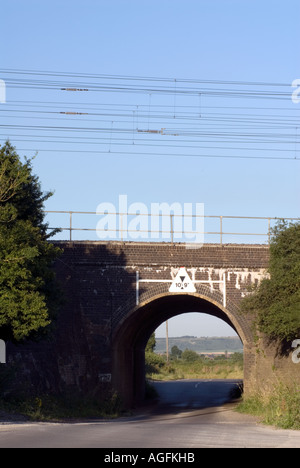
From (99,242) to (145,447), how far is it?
59.2ft

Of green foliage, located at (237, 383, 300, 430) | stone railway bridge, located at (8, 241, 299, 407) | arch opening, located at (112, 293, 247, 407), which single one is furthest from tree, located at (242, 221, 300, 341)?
green foliage, located at (237, 383, 300, 430)

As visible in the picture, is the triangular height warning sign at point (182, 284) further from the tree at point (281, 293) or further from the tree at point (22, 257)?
the tree at point (22, 257)

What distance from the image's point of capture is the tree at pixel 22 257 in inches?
782

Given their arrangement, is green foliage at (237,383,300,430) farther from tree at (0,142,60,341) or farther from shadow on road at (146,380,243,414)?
tree at (0,142,60,341)

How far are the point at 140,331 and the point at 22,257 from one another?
1650 cm

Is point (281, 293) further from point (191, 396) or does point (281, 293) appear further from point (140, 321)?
point (191, 396)

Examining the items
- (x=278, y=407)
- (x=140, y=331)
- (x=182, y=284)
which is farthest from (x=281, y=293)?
(x=140, y=331)

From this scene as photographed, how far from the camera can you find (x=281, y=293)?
26.4 metres

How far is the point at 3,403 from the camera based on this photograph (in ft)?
69.8

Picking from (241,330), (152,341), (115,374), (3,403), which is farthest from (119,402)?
(152,341)

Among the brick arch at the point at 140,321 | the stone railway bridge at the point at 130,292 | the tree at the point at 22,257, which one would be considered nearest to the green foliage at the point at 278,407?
the stone railway bridge at the point at 130,292

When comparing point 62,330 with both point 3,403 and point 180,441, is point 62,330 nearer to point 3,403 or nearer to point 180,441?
point 3,403

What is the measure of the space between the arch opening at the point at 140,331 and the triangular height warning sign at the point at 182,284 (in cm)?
38

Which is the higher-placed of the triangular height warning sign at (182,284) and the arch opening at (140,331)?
the triangular height warning sign at (182,284)
